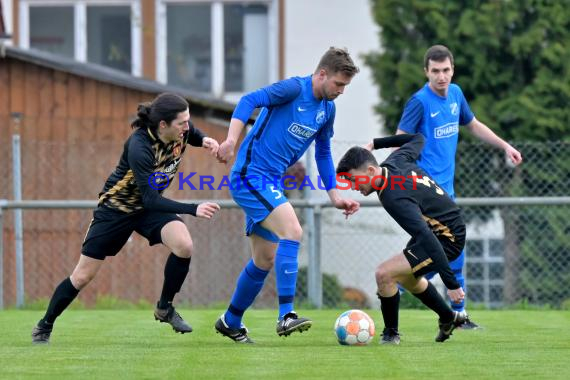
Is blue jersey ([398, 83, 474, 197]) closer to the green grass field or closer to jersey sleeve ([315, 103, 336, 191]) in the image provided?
jersey sleeve ([315, 103, 336, 191])

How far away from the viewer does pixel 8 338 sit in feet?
28.1

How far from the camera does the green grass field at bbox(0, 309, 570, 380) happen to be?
6375 millimetres

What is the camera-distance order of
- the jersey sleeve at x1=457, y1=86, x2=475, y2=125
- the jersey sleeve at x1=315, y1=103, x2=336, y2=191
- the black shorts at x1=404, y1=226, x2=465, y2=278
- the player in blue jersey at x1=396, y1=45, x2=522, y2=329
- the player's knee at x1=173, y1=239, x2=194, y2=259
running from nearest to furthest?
1. the black shorts at x1=404, y1=226, x2=465, y2=278
2. the player's knee at x1=173, y1=239, x2=194, y2=259
3. the jersey sleeve at x1=315, y1=103, x2=336, y2=191
4. the player in blue jersey at x1=396, y1=45, x2=522, y2=329
5. the jersey sleeve at x1=457, y1=86, x2=475, y2=125

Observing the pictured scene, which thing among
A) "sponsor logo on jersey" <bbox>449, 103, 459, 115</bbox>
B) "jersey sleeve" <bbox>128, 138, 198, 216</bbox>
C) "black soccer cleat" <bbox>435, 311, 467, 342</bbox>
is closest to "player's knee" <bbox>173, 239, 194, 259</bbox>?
"jersey sleeve" <bbox>128, 138, 198, 216</bbox>

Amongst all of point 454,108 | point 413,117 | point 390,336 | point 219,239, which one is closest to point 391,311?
point 390,336

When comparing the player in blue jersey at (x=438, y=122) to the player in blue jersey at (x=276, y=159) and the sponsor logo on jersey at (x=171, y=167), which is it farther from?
the sponsor logo on jersey at (x=171, y=167)

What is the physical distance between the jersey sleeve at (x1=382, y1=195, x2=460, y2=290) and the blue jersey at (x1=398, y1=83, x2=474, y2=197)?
1732 mm

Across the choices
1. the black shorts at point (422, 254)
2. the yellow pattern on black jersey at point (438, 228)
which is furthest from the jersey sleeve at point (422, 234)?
the yellow pattern on black jersey at point (438, 228)

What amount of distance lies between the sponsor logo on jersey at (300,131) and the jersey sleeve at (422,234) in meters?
0.79

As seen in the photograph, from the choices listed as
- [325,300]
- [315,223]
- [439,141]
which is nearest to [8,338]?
[439,141]

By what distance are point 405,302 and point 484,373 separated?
21.4 feet

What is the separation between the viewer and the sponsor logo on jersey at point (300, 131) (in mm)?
8148

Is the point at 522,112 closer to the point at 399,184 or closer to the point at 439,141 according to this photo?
the point at 439,141

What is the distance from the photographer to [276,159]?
322 inches
